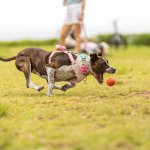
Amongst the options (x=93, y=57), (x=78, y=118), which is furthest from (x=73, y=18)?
(x=78, y=118)

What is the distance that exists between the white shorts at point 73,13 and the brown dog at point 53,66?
22.0 ft

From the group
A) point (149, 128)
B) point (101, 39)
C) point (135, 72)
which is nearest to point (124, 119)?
point (149, 128)

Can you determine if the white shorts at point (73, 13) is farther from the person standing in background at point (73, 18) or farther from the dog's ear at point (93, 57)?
the dog's ear at point (93, 57)

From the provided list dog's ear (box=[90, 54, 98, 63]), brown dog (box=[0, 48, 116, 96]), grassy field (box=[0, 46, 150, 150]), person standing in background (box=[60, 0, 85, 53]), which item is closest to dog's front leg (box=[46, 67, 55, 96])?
brown dog (box=[0, 48, 116, 96])

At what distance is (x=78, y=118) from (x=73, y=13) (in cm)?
983

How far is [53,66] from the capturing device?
10.5 m

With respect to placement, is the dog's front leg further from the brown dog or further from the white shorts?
the white shorts

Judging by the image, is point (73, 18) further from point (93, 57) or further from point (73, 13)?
point (93, 57)

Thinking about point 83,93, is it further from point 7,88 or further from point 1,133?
point 1,133

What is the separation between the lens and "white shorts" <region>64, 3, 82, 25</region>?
57.4ft

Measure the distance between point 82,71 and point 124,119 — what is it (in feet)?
8.93

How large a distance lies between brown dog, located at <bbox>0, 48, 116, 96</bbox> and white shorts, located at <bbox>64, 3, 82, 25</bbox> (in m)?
6.70

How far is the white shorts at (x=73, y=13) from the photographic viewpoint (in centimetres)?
1750

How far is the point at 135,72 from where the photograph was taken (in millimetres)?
15250
